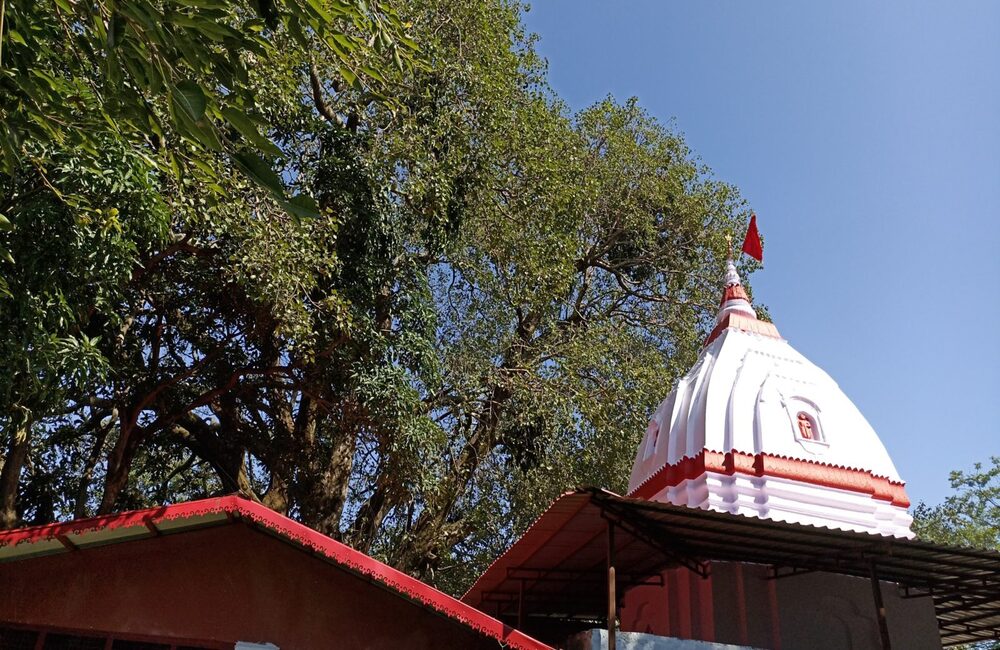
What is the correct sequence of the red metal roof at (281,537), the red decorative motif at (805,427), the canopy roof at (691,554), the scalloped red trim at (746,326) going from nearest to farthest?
the red metal roof at (281,537)
the canopy roof at (691,554)
the red decorative motif at (805,427)
the scalloped red trim at (746,326)

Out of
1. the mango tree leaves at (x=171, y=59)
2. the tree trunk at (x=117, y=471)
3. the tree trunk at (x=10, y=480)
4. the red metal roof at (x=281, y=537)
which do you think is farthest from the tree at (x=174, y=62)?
the tree trunk at (x=117, y=471)

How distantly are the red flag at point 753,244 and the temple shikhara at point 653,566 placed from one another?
10.2 ft

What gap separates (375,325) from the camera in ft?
37.5

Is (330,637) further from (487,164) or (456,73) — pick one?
(456,73)

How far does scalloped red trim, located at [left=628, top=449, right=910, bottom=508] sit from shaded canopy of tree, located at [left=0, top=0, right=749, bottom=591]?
2.15 meters

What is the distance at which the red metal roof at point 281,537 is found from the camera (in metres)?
6.80

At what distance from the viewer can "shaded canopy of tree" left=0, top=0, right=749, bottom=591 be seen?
814cm

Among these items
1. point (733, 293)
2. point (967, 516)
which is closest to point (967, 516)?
point (967, 516)

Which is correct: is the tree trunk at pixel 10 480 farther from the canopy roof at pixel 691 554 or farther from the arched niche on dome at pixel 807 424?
the arched niche on dome at pixel 807 424

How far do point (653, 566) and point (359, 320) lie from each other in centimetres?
508

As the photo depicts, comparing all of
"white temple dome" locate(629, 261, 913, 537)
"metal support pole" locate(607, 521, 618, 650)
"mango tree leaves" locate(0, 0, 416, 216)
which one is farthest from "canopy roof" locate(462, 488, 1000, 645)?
"mango tree leaves" locate(0, 0, 416, 216)

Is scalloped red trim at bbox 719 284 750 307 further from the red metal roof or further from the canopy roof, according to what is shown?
the red metal roof

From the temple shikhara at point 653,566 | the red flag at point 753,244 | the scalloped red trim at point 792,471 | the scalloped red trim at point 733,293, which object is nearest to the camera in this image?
the temple shikhara at point 653,566

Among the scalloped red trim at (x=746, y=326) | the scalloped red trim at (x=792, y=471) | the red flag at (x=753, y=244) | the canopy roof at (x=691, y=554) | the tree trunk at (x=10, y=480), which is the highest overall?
the red flag at (x=753, y=244)
